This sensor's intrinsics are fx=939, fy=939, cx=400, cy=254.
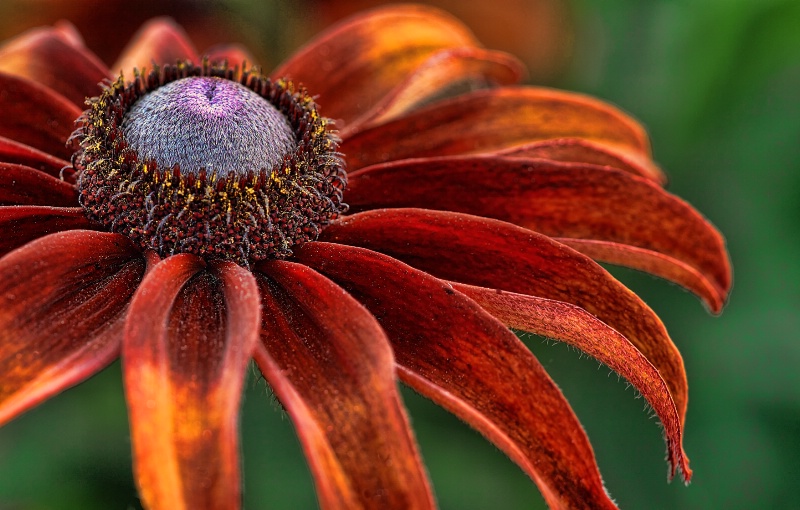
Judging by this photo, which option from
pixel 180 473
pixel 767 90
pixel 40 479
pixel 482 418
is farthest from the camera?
pixel 767 90

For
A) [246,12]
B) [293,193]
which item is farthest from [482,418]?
[246,12]

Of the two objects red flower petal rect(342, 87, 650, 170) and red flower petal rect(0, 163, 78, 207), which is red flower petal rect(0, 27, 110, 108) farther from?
red flower petal rect(342, 87, 650, 170)

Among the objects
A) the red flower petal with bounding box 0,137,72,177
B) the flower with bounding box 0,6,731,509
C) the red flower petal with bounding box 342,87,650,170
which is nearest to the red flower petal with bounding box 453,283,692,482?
the flower with bounding box 0,6,731,509

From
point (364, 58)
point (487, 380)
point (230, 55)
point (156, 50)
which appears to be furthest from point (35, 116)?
point (487, 380)

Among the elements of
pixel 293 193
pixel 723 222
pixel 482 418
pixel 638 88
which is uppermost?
pixel 293 193

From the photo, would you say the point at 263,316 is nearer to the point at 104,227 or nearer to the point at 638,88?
the point at 104,227

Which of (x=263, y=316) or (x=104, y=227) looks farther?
(x=104, y=227)

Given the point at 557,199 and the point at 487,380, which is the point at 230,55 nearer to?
the point at 557,199
